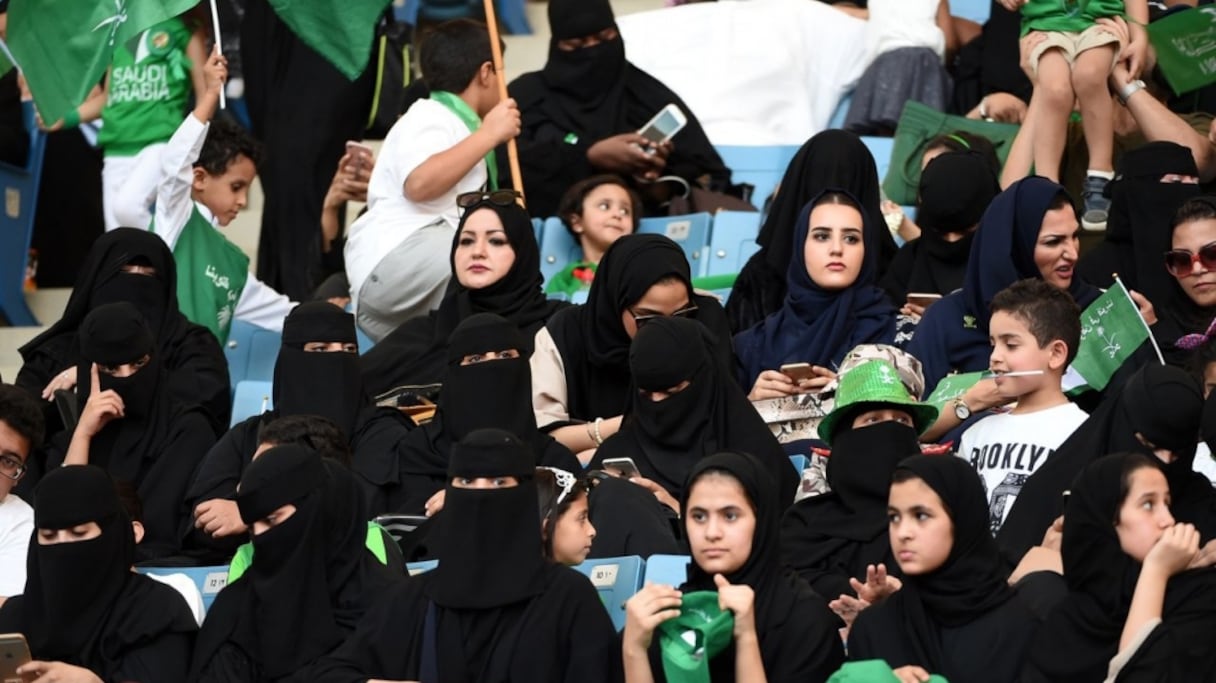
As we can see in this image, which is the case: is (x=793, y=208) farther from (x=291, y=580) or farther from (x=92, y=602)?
(x=92, y=602)

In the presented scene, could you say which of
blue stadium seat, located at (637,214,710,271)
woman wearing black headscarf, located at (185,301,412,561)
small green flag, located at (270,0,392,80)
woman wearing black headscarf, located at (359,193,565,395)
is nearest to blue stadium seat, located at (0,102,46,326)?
small green flag, located at (270,0,392,80)

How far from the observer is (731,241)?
31.2 ft

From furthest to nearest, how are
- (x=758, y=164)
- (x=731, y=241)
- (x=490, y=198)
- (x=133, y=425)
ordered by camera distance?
(x=758, y=164)
(x=731, y=241)
(x=490, y=198)
(x=133, y=425)

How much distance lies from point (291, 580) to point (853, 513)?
140 centimetres

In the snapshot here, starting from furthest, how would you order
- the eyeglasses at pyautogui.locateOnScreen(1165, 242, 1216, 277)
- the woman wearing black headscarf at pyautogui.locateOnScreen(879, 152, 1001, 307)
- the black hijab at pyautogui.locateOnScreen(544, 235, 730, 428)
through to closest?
the woman wearing black headscarf at pyautogui.locateOnScreen(879, 152, 1001, 307) < the black hijab at pyautogui.locateOnScreen(544, 235, 730, 428) < the eyeglasses at pyautogui.locateOnScreen(1165, 242, 1216, 277)

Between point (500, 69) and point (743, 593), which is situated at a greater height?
point (500, 69)

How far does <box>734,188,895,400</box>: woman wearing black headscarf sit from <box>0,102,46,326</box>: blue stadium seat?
3410 mm

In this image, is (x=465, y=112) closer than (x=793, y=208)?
No

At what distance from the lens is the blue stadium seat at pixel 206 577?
23.1 ft

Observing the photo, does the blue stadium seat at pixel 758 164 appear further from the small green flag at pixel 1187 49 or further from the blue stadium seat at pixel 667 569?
the blue stadium seat at pixel 667 569

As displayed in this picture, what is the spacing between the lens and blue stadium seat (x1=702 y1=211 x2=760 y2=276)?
9.48m

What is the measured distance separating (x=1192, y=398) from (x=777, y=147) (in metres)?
4.11

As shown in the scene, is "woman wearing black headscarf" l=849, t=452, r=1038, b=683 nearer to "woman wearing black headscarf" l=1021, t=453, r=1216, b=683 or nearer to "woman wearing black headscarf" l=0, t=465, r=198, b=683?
"woman wearing black headscarf" l=1021, t=453, r=1216, b=683

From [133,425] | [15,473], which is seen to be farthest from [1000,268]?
[15,473]
